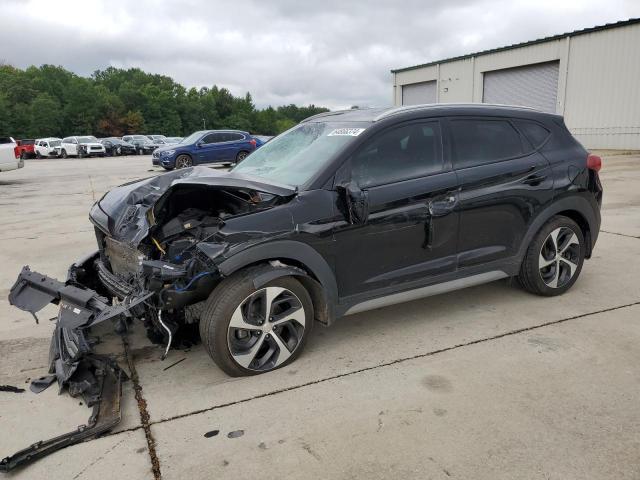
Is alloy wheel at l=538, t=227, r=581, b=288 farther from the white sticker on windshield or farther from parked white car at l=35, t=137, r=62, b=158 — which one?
→ parked white car at l=35, t=137, r=62, b=158

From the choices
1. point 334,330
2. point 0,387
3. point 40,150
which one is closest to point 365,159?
point 334,330

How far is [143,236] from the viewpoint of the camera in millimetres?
3441

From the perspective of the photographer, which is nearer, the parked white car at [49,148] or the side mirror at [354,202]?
the side mirror at [354,202]

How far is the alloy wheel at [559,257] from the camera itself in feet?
14.4

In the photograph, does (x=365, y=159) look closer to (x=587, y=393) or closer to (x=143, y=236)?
(x=143, y=236)

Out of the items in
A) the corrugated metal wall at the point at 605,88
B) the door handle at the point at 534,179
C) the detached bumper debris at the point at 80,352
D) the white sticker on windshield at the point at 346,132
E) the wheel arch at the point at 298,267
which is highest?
the corrugated metal wall at the point at 605,88

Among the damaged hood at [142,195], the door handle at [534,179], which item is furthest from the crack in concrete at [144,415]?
the door handle at [534,179]

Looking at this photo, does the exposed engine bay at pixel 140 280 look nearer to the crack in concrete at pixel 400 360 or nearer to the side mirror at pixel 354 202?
the side mirror at pixel 354 202

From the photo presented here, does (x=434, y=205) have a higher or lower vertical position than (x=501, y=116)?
lower

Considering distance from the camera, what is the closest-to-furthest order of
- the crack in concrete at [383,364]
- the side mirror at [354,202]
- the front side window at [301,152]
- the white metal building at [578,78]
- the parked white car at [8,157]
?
the crack in concrete at [383,364] < the side mirror at [354,202] < the front side window at [301,152] < the parked white car at [8,157] < the white metal building at [578,78]

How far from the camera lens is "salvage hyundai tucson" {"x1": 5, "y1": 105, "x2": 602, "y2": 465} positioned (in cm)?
318

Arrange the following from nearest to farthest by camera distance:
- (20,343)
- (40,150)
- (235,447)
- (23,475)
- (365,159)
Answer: (23,475), (235,447), (365,159), (20,343), (40,150)

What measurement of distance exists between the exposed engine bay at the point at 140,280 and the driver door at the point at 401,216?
57 cm

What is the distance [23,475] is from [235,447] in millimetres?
1008
